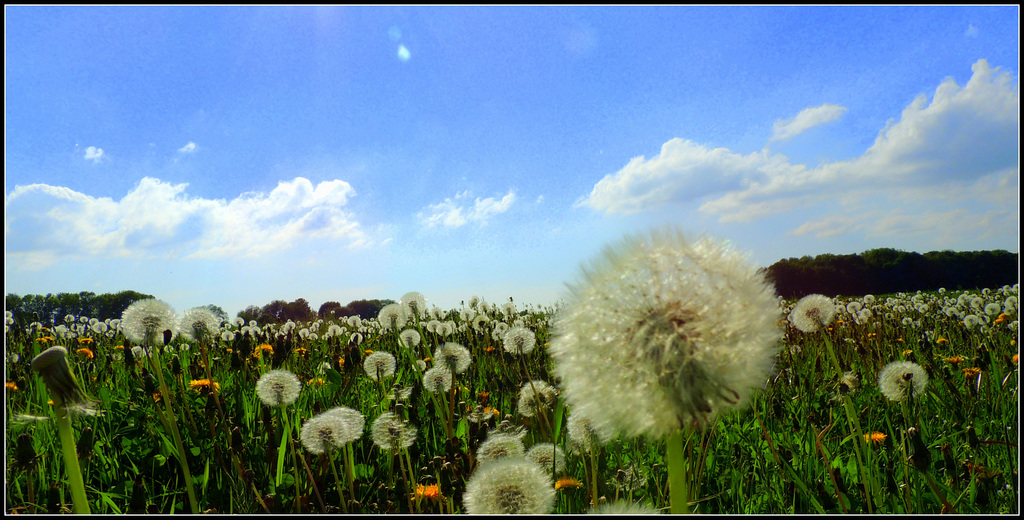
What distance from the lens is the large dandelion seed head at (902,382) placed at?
2971 millimetres

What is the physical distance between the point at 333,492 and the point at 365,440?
2.13ft

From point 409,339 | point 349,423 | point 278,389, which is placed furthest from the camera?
point 409,339

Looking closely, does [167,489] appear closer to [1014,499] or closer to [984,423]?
[1014,499]

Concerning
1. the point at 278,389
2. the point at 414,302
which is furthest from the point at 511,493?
the point at 414,302

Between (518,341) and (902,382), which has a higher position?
(518,341)

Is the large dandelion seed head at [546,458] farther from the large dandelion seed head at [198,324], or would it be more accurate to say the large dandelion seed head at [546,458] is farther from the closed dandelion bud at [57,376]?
the large dandelion seed head at [198,324]

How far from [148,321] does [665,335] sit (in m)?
3.14

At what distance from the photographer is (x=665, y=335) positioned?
1075mm

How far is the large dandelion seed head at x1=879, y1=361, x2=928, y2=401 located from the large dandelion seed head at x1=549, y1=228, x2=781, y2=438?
250 cm

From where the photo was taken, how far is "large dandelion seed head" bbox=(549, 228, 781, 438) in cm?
104

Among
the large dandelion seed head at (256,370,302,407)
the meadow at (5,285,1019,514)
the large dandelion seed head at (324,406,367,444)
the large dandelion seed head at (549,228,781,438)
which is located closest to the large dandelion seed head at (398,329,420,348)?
the meadow at (5,285,1019,514)

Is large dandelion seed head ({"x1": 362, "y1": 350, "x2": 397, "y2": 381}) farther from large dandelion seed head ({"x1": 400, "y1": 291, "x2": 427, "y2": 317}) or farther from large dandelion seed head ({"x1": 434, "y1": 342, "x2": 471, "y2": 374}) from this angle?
large dandelion seed head ({"x1": 400, "y1": 291, "x2": 427, "y2": 317})

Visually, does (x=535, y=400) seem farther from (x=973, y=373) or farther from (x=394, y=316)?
(x=973, y=373)

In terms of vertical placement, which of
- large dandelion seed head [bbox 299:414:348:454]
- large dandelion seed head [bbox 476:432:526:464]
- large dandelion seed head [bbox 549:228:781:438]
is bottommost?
large dandelion seed head [bbox 476:432:526:464]
